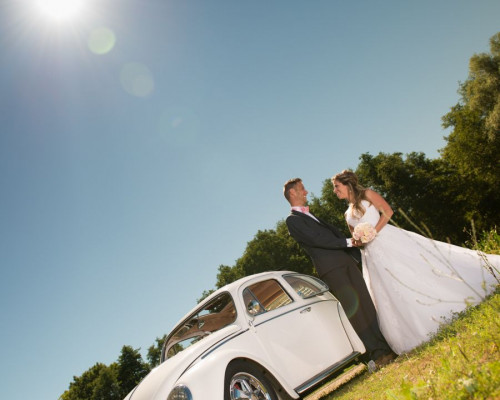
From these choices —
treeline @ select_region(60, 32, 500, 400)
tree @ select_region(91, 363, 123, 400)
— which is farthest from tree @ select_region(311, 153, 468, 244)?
tree @ select_region(91, 363, 123, 400)

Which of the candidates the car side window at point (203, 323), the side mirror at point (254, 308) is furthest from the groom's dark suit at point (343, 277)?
the car side window at point (203, 323)

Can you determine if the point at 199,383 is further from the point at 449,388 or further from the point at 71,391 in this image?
the point at 71,391

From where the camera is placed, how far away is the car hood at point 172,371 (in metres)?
3.56

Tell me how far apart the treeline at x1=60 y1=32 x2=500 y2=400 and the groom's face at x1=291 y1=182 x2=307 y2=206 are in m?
28.9

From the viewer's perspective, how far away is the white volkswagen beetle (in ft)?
12.1

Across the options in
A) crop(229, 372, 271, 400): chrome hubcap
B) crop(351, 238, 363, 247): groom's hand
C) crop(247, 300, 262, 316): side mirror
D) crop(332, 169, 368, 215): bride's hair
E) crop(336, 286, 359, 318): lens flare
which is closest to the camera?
crop(229, 372, 271, 400): chrome hubcap

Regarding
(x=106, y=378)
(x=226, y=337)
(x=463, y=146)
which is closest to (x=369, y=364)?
(x=226, y=337)

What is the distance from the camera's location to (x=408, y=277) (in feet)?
17.2

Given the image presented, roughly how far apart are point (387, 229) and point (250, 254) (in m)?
31.3

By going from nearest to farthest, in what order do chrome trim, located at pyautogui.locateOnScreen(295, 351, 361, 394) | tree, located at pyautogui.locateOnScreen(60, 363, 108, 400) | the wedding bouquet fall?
1. chrome trim, located at pyautogui.locateOnScreen(295, 351, 361, 394)
2. the wedding bouquet
3. tree, located at pyautogui.locateOnScreen(60, 363, 108, 400)

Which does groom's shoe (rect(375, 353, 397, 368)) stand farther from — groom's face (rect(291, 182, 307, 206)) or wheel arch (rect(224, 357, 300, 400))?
groom's face (rect(291, 182, 307, 206))

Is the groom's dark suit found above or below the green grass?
above

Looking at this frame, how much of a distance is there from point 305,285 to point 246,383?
2.20m

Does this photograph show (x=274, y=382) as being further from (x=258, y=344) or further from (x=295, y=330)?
(x=295, y=330)
